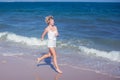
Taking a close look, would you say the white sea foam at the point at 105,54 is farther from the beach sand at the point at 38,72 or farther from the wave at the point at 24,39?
the wave at the point at 24,39

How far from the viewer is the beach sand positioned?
24.3 feet

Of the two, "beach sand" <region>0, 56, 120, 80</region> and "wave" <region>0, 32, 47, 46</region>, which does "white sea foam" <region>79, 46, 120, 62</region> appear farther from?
"wave" <region>0, 32, 47, 46</region>

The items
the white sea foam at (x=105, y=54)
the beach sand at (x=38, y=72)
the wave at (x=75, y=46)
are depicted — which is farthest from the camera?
the wave at (x=75, y=46)

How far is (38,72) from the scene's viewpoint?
7.91 metres

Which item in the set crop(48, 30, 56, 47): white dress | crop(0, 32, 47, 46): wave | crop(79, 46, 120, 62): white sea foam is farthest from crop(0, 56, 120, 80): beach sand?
crop(0, 32, 47, 46): wave

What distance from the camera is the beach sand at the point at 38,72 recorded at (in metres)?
7.42

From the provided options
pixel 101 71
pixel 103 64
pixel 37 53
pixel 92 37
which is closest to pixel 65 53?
pixel 37 53

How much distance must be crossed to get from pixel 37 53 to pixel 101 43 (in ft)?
15.5

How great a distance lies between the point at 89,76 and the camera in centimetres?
764

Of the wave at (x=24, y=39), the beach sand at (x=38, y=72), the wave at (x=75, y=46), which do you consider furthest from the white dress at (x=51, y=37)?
the wave at (x=24, y=39)

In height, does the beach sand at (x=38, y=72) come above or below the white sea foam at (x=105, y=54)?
above

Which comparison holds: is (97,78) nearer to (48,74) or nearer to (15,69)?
(48,74)

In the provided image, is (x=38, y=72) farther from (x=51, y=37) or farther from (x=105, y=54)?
(x=105, y=54)

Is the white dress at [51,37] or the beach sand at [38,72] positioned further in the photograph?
the white dress at [51,37]
